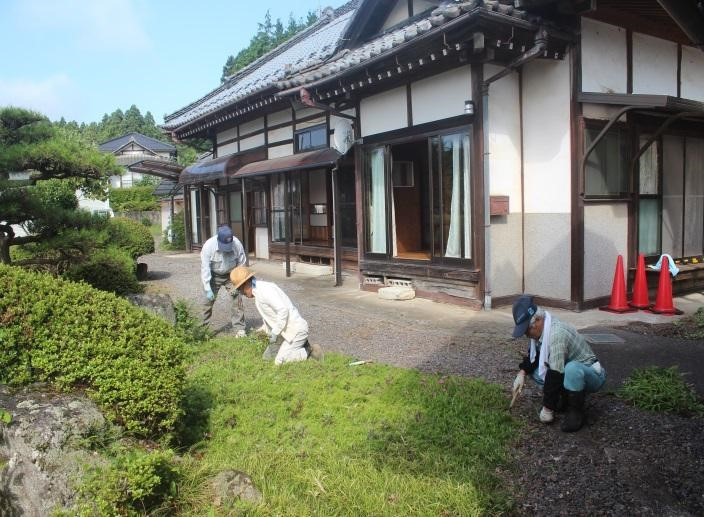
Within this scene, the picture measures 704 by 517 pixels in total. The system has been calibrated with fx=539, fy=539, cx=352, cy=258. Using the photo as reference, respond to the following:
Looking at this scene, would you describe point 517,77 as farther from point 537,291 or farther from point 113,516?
point 113,516

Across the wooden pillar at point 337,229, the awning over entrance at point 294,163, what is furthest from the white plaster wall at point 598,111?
the wooden pillar at point 337,229

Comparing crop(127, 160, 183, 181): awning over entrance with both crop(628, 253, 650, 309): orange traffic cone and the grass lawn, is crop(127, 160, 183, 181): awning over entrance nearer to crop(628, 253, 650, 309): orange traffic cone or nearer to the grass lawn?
the grass lawn

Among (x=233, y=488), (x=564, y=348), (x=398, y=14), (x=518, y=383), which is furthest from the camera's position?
(x=398, y=14)

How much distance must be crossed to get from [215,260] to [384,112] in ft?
14.2

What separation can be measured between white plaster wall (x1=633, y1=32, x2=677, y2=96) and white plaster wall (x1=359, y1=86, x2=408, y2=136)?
3.81 m

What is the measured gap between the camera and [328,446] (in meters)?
3.91

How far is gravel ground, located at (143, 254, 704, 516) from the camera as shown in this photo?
10.5 ft

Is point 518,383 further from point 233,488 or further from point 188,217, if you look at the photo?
point 188,217

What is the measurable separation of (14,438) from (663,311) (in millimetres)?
8288

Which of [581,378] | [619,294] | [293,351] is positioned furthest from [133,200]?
[581,378]

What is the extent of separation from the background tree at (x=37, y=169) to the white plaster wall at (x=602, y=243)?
6688mm

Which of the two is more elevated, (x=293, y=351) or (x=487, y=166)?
(x=487, y=166)

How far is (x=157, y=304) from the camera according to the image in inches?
279

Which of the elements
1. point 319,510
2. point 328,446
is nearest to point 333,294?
point 328,446
